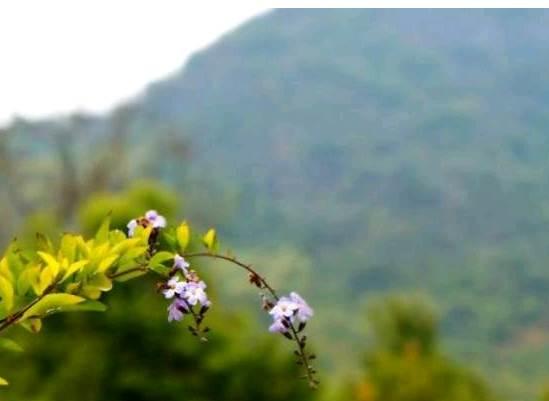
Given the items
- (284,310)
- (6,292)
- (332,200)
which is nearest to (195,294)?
(284,310)

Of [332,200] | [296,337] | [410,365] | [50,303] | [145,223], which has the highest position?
[332,200]

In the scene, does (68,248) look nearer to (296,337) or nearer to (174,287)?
(174,287)

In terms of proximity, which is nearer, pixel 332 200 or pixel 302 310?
pixel 302 310

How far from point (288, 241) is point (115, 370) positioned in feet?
175

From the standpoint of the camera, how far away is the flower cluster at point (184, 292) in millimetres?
1359

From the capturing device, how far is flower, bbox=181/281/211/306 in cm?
135

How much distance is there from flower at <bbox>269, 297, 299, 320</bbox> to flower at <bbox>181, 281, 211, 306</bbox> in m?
0.09

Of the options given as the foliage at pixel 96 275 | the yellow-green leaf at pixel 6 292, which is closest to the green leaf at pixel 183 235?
the foliage at pixel 96 275

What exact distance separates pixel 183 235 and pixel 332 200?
65178 mm

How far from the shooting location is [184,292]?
1369mm

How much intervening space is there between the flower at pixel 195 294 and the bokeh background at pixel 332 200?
460 cm

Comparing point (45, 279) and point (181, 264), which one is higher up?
point (181, 264)

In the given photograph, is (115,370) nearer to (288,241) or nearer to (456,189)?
(288,241)

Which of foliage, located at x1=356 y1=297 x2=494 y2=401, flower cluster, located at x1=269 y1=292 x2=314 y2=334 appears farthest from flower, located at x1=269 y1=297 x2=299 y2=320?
foliage, located at x1=356 y1=297 x2=494 y2=401
